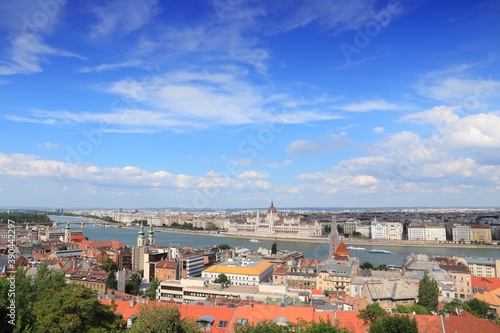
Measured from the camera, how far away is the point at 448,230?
46031 millimetres

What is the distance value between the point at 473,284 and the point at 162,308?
13944mm

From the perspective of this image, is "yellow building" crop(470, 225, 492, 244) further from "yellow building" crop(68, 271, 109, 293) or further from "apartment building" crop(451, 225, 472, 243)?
"yellow building" crop(68, 271, 109, 293)

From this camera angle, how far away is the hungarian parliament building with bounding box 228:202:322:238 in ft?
170

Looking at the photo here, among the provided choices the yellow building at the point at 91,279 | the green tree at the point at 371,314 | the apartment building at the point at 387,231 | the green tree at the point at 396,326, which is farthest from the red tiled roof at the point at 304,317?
the apartment building at the point at 387,231

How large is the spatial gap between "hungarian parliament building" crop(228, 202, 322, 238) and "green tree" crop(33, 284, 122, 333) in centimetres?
4552

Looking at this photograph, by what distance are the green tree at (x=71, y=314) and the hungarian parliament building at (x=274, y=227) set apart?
45.5 metres

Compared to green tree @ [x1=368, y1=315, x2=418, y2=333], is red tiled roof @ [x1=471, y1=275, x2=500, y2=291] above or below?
below

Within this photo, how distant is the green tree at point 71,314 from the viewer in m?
5.60

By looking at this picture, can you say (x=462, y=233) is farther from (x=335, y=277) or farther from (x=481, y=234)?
(x=335, y=277)

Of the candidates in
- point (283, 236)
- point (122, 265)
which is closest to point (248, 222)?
point (283, 236)

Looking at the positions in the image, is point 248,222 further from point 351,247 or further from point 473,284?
point 473,284

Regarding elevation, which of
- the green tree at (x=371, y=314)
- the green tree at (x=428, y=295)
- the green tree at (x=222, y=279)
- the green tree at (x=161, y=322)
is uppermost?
the green tree at (x=161, y=322)

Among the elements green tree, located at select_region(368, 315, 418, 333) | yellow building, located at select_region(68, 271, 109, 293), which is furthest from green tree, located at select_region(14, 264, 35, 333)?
yellow building, located at select_region(68, 271, 109, 293)

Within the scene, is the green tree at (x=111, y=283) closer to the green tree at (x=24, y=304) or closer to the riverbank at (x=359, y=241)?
the green tree at (x=24, y=304)
